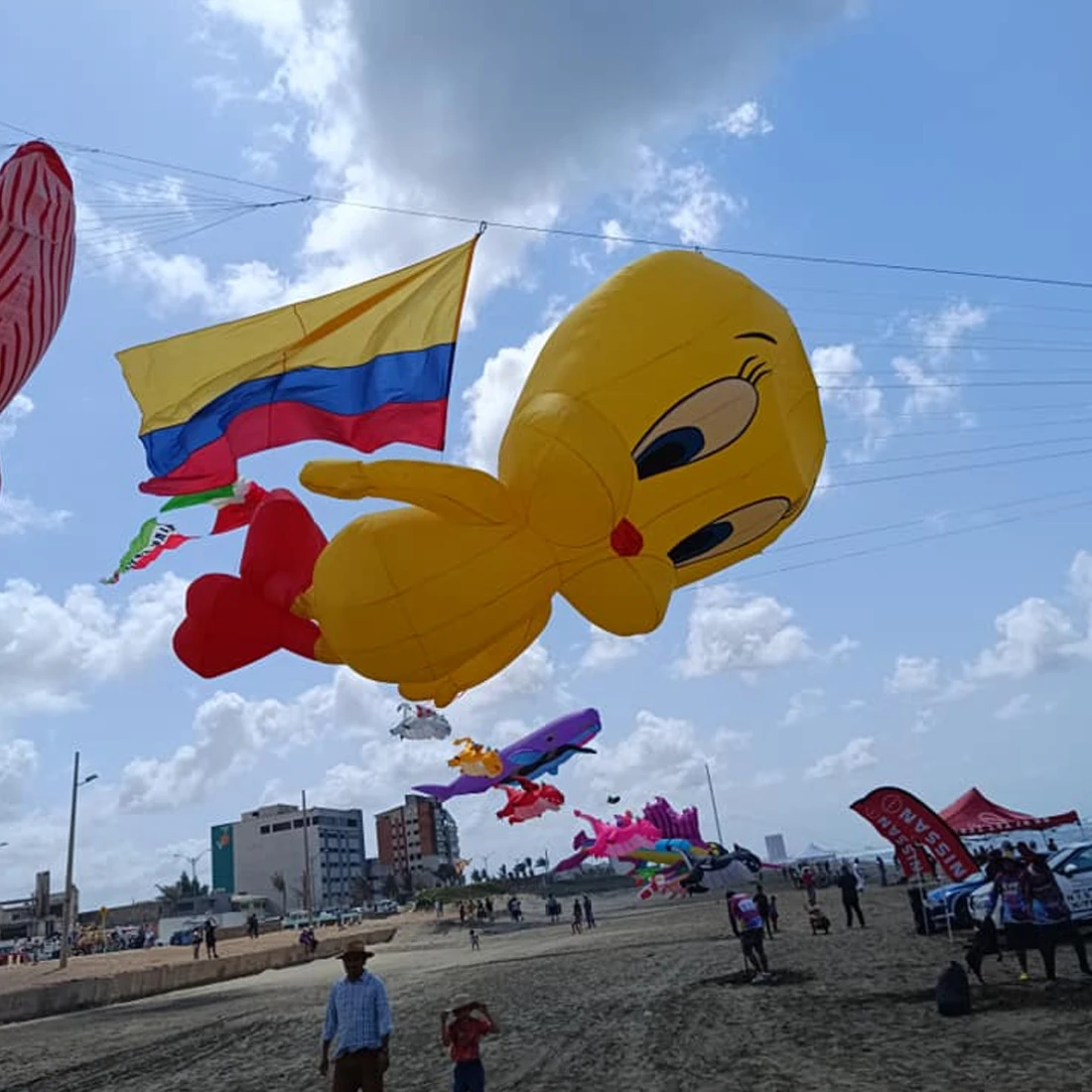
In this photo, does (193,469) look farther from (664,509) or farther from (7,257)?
(664,509)

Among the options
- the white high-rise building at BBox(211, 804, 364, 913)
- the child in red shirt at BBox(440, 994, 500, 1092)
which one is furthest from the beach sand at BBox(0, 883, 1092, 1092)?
the white high-rise building at BBox(211, 804, 364, 913)

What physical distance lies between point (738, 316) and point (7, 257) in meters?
5.14

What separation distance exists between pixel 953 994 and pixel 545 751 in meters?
16.7

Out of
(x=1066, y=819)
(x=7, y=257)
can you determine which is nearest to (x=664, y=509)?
(x=7, y=257)

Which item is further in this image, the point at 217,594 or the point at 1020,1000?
the point at 1020,1000

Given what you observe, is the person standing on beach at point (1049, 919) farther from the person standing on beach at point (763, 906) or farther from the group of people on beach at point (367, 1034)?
the group of people on beach at point (367, 1034)

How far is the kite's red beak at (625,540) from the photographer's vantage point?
704 centimetres

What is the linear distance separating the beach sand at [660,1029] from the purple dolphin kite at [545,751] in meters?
5.17

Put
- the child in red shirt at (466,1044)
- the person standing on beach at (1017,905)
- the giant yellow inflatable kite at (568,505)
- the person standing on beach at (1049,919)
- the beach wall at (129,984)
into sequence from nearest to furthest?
1. the giant yellow inflatable kite at (568,505)
2. the child in red shirt at (466,1044)
3. the person standing on beach at (1049,919)
4. the person standing on beach at (1017,905)
5. the beach wall at (129,984)

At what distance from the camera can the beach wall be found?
2261 cm

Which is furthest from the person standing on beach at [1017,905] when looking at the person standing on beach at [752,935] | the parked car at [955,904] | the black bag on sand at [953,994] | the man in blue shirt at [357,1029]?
the man in blue shirt at [357,1029]

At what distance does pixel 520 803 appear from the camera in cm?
3475

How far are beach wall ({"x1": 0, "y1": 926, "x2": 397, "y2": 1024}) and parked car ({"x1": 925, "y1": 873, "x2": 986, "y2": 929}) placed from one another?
13161 millimetres

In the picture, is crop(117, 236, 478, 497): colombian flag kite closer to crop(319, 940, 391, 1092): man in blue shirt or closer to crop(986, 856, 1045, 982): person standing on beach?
crop(319, 940, 391, 1092): man in blue shirt
